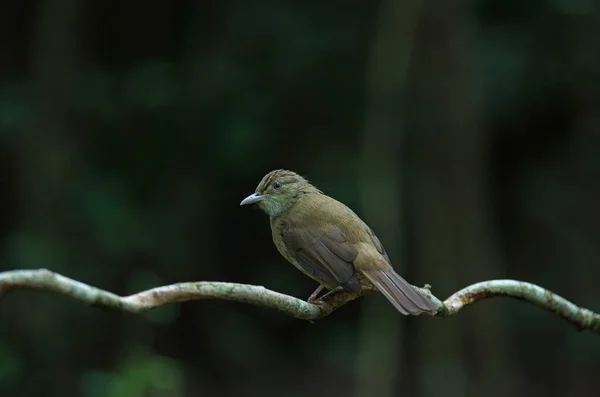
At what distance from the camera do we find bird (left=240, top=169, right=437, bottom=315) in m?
3.29

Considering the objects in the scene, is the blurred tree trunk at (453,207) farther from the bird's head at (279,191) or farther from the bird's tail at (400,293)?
the bird's tail at (400,293)

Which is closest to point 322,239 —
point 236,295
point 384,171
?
point 236,295

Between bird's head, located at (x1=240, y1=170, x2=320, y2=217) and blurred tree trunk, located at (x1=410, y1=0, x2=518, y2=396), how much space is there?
3.53 meters

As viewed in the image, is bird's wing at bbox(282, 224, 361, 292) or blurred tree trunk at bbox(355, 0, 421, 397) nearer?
bird's wing at bbox(282, 224, 361, 292)

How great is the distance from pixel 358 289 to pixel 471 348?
409 centimetres

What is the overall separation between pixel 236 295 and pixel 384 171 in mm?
4336

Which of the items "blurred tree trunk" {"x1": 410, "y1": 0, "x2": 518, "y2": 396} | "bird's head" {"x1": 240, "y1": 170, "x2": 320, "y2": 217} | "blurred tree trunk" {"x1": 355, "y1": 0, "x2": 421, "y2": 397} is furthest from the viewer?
"blurred tree trunk" {"x1": 410, "y1": 0, "x2": 518, "y2": 396}

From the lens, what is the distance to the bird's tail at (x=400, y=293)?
2836 mm

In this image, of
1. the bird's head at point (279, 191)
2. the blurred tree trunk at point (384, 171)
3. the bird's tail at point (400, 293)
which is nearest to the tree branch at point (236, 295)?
the bird's tail at point (400, 293)

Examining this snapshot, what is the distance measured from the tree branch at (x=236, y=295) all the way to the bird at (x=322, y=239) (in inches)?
3.5

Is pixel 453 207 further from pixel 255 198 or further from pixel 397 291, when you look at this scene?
pixel 397 291

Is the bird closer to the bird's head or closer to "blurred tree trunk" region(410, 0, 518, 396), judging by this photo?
the bird's head

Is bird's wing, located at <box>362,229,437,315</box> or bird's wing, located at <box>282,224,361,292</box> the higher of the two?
bird's wing, located at <box>282,224,361,292</box>

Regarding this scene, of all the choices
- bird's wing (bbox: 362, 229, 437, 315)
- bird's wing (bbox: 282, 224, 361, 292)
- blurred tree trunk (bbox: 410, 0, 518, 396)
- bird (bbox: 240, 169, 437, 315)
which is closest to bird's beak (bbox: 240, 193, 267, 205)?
bird (bbox: 240, 169, 437, 315)
